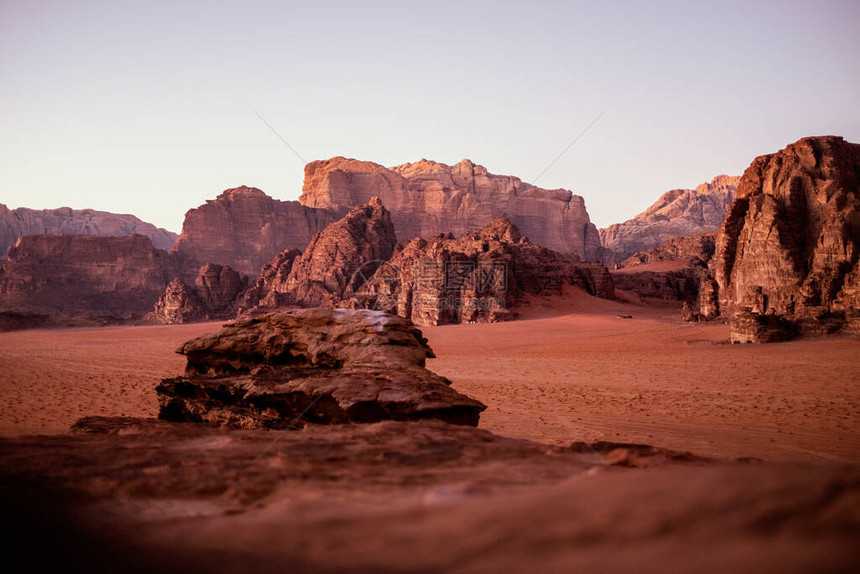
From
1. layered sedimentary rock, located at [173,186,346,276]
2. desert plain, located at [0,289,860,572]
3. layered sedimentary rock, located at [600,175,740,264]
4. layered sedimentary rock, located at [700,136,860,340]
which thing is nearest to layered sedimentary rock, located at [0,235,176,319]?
layered sedimentary rock, located at [173,186,346,276]

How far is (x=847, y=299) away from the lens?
2031 centimetres

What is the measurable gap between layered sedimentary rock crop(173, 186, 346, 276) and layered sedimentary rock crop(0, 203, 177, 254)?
2471cm

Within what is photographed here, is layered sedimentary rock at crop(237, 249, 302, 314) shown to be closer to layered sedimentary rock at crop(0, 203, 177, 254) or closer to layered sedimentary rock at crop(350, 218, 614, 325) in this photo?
layered sedimentary rock at crop(350, 218, 614, 325)

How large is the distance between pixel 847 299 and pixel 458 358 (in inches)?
558

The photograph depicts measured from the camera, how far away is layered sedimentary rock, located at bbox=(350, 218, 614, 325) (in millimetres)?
36344

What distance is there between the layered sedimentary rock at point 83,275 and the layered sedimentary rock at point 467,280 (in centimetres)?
3589

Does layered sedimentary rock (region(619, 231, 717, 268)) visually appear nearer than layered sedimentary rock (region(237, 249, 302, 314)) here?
No

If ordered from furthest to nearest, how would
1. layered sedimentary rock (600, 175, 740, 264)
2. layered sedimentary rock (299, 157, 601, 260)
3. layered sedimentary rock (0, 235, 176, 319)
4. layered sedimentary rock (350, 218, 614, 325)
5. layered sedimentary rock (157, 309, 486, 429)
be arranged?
layered sedimentary rock (600, 175, 740, 264) < layered sedimentary rock (299, 157, 601, 260) < layered sedimentary rock (0, 235, 176, 319) < layered sedimentary rock (350, 218, 614, 325) < layered sedimentary rock (157, 309, 486, 429)

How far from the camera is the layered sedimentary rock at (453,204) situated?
333 ft

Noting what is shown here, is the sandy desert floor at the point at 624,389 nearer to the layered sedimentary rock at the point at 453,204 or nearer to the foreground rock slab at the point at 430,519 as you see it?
the foreground rock slab at the point at 430,519

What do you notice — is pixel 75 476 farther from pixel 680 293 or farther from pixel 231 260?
pixel 231 260

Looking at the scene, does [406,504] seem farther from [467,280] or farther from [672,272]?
[672,272]

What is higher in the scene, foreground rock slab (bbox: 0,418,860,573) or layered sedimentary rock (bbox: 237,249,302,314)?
layered sedimentary rock (bbox: 237,249,302,314)

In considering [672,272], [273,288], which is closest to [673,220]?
[672,272]
